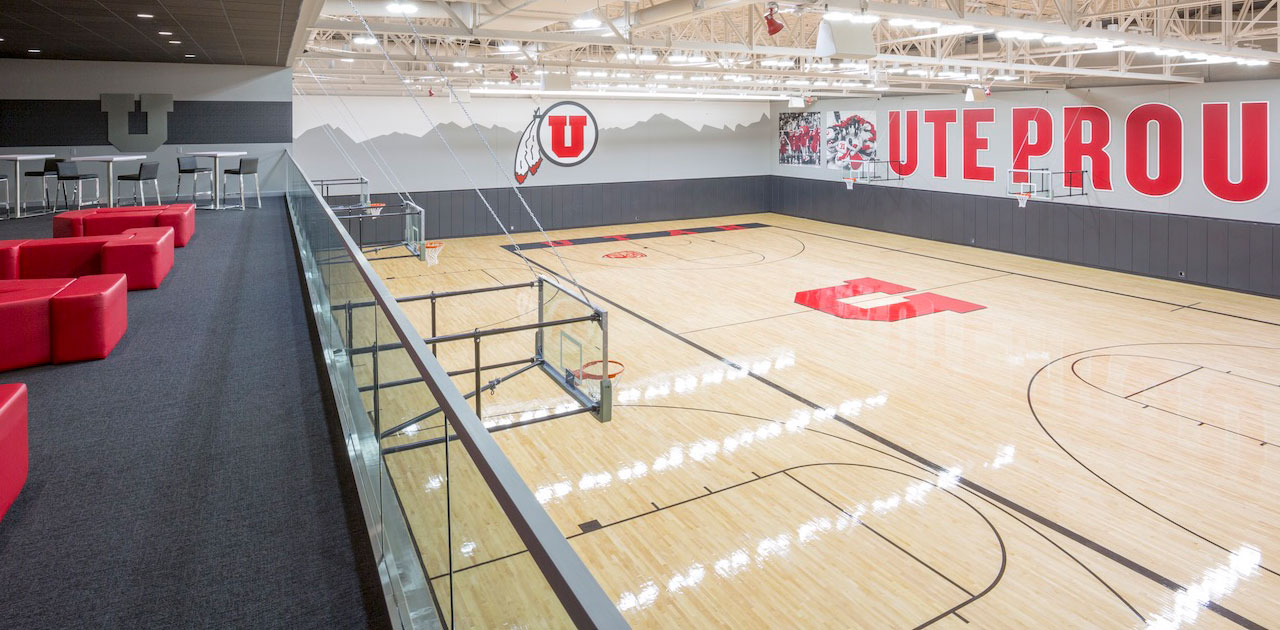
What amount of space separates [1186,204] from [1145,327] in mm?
4820

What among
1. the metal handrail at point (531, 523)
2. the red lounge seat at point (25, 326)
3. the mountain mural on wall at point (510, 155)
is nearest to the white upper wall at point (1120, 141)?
the mountain mural on wall at point (510, 155)

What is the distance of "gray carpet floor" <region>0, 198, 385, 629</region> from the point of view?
2332mm

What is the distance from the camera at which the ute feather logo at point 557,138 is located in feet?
73.1

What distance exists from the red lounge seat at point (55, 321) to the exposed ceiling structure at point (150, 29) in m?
3.06

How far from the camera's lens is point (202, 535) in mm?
2699

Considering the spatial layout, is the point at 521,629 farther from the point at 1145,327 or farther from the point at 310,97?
the point at 310,97

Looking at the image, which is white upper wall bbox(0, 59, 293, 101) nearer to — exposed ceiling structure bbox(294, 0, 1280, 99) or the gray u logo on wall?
the gray u logo on wall

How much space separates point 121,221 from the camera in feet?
25.1

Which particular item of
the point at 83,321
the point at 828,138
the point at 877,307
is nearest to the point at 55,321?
the point at 83,321

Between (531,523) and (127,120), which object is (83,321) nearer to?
(531,523)

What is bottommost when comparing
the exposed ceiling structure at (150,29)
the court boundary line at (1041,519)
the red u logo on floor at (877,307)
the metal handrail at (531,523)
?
the court boundary line at (1041,519)

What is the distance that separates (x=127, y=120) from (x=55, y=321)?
8.97 metres

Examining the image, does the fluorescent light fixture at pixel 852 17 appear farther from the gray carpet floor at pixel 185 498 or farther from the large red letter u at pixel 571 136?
the large red letter u at pixel 571 136

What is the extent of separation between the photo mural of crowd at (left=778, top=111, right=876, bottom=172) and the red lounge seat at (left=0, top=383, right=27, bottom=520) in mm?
21610
